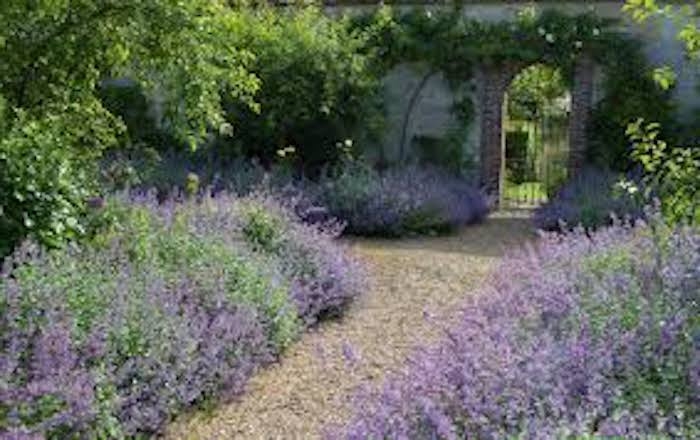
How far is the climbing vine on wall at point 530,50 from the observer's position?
13.7 metres

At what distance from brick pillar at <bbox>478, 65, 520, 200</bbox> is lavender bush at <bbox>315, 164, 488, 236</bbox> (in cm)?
199

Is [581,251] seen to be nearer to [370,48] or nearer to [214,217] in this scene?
[214,217]

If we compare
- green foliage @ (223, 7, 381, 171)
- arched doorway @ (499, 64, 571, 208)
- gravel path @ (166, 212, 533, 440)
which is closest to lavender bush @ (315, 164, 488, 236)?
gravel path @ (166, 212, 533, 440)

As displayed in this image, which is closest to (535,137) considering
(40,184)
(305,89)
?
(305,89)

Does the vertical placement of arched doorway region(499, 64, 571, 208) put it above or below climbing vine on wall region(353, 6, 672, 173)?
below

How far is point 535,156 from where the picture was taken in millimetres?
18312

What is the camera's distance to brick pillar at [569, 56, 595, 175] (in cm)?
1418

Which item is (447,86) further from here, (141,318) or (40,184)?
(141,318)

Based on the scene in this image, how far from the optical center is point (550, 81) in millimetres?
20438

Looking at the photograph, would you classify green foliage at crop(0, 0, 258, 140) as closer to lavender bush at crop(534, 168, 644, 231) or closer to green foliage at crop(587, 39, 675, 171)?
lavender bush at crop(534, 168, 644, 231)

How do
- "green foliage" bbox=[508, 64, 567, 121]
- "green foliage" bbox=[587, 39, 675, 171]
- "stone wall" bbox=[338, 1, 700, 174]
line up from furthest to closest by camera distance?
"green foliage" bbox=[508, 64, 567, 121] < "stone wall" bbox=[338, 1, 700, 174] < "green foliage" bbox=[587, 39, 675, 171]

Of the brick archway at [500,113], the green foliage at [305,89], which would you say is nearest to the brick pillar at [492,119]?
the brick archway at [500,113]

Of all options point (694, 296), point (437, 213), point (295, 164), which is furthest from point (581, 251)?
point (295, 164)

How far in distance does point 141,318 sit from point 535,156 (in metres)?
14.1
